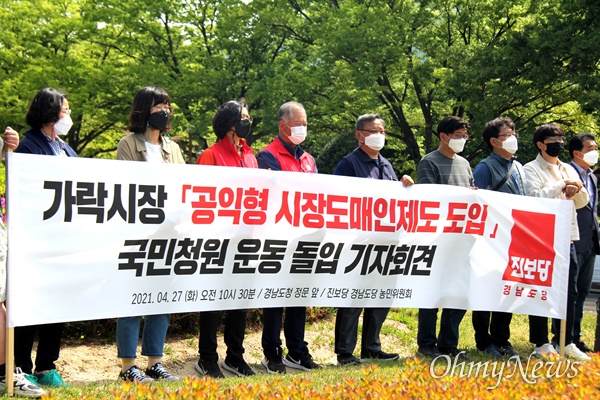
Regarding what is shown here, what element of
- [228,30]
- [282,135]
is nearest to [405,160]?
[228,30]

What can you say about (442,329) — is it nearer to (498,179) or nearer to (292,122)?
(498,179)

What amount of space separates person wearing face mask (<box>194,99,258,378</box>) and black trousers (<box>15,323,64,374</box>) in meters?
1.12

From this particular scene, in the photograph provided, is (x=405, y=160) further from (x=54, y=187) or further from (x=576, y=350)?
(x=54, y=187)

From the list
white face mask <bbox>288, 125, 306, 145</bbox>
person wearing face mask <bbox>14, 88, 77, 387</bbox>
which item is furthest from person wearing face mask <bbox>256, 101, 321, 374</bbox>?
person wearing face mask <bbox>14, 88, 77, 387</bbox>

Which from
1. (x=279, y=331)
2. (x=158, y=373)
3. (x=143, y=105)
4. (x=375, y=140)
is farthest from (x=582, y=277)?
(x=143, y=105)

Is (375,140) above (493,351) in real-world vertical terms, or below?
above

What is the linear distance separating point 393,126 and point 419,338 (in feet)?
68.0

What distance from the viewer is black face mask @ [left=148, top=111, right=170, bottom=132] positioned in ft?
17.9

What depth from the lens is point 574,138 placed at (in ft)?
25.5

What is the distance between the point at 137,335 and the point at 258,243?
3.72 ft

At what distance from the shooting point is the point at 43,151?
5.08 meters

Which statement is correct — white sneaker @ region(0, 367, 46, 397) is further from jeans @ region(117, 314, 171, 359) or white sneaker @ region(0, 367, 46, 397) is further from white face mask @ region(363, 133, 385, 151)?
white face mask @ region(363, 133, 385, 151)

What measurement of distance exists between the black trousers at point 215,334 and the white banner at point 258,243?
0.79 ft

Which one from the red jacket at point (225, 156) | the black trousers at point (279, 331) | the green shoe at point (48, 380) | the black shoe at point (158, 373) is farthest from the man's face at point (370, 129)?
the green shoe at point (48, 380)
